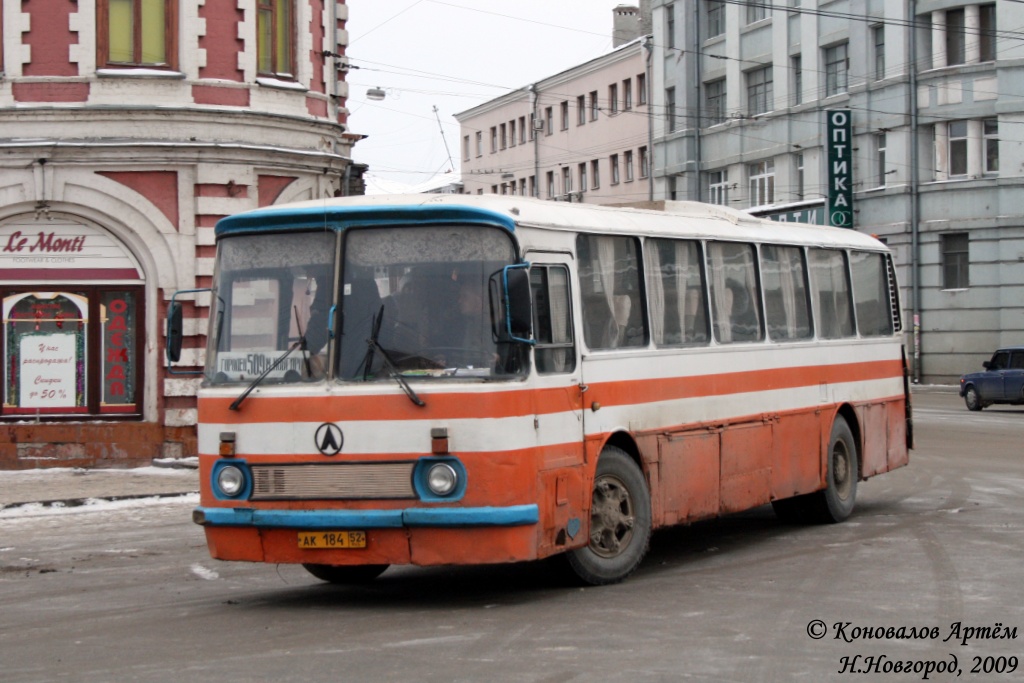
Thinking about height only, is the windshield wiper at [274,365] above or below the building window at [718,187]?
below

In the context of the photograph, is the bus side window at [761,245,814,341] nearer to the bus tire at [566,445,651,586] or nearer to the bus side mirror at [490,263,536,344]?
the bus tire at [566,445,651,586]

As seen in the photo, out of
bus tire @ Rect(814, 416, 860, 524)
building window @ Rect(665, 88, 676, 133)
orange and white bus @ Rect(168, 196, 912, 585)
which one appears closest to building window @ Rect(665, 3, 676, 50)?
building window @ Rect(665, 88, 676, 133)

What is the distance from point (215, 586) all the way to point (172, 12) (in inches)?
546

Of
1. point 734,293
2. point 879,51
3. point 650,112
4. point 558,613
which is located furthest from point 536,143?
point 558,613

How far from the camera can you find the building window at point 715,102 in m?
61.7

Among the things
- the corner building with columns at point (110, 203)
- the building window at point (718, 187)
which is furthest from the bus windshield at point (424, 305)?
the building window at point (718, 187)

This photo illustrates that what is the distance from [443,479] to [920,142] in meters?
42.2

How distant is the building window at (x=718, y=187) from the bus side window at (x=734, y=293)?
155ft

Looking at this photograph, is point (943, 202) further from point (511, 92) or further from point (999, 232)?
point (511, 92)

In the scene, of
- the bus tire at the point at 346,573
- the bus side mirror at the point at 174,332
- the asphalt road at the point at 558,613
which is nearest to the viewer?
the asphalt road at the point at 558,613

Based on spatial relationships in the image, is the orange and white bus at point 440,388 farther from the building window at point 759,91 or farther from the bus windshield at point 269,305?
the building window at point 759,91

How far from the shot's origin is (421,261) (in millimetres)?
10273

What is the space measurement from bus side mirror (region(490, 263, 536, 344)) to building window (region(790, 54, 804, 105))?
47.3 metres

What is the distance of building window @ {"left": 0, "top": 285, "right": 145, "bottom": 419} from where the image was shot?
23.4 metres
